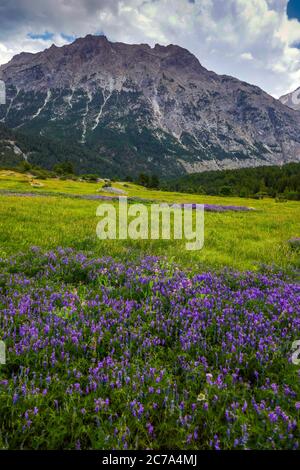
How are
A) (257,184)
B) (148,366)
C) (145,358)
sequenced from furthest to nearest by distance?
(257,184) → (145,358) → (148,366)

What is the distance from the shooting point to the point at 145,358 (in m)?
4.11

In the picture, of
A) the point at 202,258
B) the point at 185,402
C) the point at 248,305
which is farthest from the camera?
the point at 202,258

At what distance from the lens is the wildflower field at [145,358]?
3119 millimetres

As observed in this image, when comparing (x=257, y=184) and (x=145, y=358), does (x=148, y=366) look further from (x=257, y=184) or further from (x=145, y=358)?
(x=257, y=184)

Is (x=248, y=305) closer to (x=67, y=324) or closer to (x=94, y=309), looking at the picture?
(x=94, y=309)

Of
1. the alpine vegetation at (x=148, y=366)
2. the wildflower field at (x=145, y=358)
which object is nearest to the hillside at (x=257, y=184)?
the wildflower field at (x=145, y=358)

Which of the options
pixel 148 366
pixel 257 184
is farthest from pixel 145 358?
pixel 257 184

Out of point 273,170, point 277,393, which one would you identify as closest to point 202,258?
point 277,393

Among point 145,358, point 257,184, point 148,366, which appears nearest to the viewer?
point 148,366

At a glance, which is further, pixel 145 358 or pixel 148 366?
pixel 145 358

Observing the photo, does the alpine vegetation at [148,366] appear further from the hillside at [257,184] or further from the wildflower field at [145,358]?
the hillside at [257,184]

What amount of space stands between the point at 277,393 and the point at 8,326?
383cm
